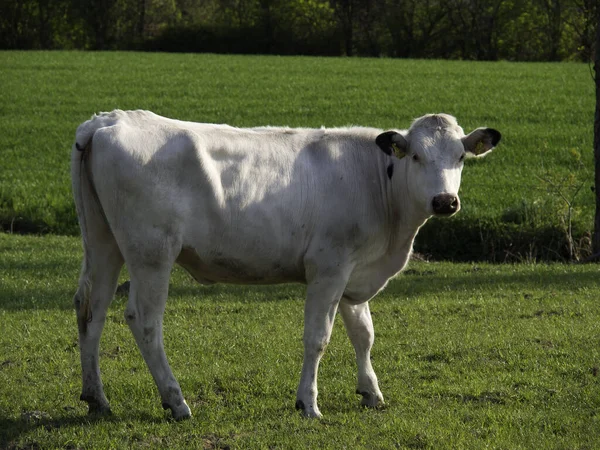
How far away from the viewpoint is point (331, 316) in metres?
7.53

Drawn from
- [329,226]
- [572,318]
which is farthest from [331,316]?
[572,318]

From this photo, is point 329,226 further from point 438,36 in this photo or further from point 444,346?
point 438,36

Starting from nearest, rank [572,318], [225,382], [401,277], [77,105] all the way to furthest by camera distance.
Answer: [225,382]
[572,318]
[401,277]
[77,105]

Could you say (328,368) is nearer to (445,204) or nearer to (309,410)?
(309,410)

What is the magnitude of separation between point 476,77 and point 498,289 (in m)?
28.9

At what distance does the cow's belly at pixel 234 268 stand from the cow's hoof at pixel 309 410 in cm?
100

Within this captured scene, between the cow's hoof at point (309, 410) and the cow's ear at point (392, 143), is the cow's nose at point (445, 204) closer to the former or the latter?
the cow's ear at point (392, 143)

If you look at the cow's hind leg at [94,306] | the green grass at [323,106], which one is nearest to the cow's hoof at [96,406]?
the cow's hind leg at [94,306]

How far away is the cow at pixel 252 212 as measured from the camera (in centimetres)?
709

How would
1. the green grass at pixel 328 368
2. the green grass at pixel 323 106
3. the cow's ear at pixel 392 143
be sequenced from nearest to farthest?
1. the green grass at pixel 328 368
2. the cow's ear at pixel 392 143
3. the green grass at pixel 323 106

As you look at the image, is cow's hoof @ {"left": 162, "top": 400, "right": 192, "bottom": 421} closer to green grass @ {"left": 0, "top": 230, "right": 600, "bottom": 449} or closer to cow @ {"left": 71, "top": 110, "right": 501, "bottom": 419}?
cow @ {"left": 71, "top": 110, "right": 501, "bottom": 419}

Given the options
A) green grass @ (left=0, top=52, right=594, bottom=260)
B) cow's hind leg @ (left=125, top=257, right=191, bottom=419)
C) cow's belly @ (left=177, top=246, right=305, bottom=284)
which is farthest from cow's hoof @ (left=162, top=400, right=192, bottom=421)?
green grass @ (left=0, top=52, right=594, bottom=260)

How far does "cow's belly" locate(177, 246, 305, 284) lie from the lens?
7355 millimetres

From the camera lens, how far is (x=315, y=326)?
24.4 ft
